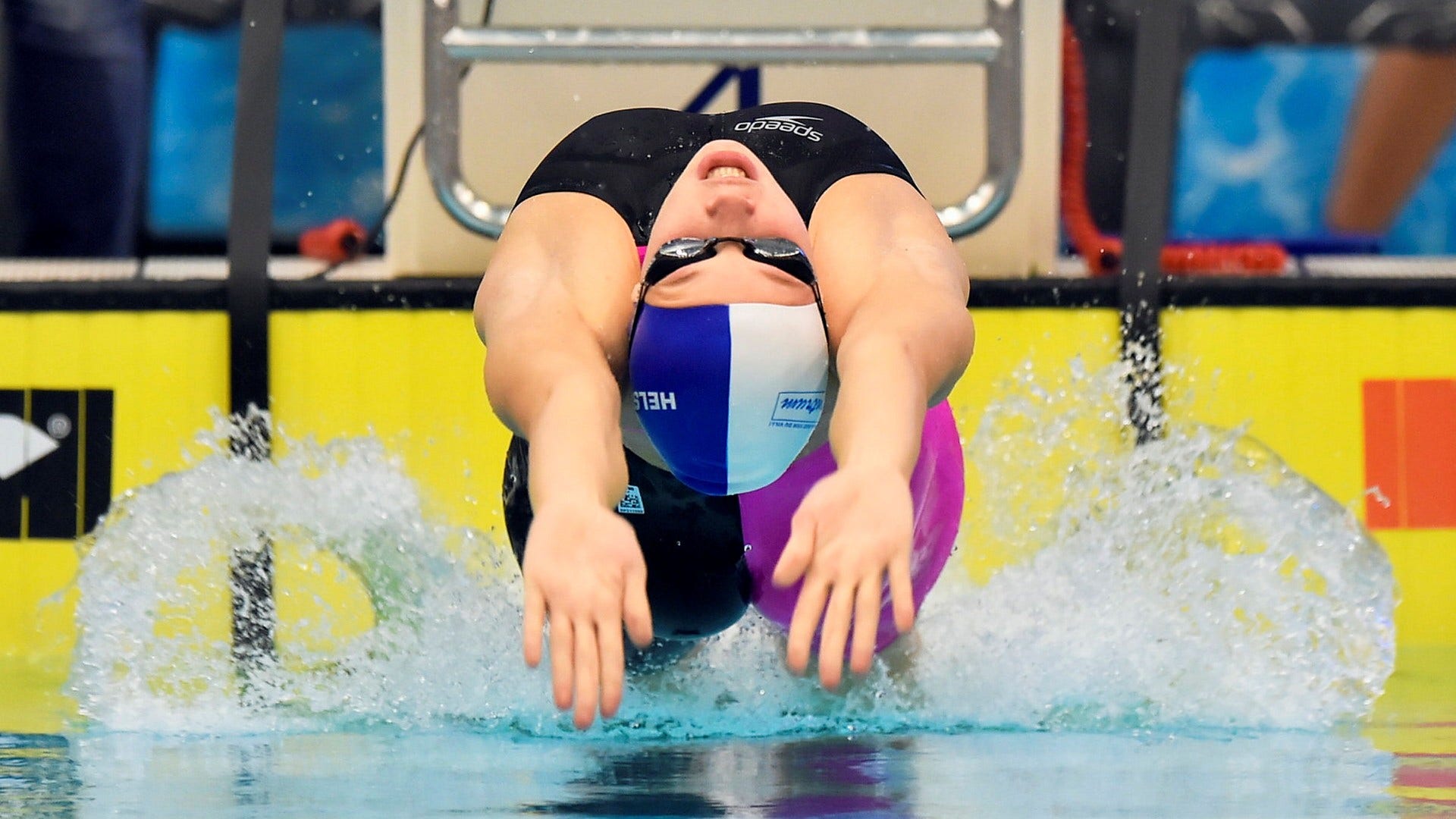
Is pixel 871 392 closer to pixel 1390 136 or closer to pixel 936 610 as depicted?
pixel 936 610

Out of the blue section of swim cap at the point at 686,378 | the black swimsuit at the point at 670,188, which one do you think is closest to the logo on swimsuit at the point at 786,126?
the black swimsuit at the point at 670,188

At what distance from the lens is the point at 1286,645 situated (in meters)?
2.45

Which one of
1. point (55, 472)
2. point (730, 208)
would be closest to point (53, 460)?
point (55, 472)

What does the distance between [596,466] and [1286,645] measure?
1.30 m

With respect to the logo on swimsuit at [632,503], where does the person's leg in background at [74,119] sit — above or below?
above

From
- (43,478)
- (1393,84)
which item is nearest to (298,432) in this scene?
(43,478)

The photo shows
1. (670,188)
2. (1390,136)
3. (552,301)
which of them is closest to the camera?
(552,301)

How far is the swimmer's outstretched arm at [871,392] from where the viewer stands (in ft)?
4.69

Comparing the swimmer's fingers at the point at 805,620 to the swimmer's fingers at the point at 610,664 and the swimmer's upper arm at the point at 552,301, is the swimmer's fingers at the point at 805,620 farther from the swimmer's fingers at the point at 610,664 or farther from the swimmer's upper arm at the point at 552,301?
the swimmer's upper arm at the point at 552,301

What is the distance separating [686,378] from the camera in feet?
6.06

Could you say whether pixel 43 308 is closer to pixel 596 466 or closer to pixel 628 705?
pixel 628 705

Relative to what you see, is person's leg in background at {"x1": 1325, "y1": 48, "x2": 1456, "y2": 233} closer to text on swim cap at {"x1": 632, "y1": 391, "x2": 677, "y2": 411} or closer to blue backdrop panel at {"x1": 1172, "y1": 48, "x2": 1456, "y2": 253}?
blue backdrop panel at {"x1": 1172, "y1": 48, "x2": 1456, "y2": 253}

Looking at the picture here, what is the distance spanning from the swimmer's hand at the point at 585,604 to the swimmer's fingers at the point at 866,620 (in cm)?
17

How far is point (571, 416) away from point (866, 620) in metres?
0.38
